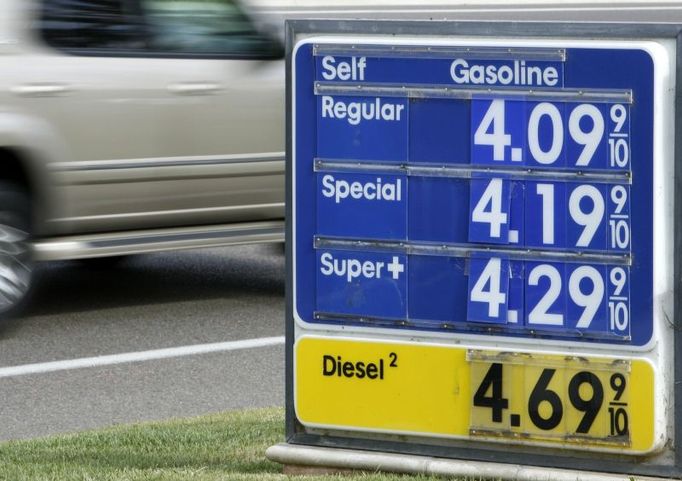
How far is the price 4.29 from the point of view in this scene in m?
4.42

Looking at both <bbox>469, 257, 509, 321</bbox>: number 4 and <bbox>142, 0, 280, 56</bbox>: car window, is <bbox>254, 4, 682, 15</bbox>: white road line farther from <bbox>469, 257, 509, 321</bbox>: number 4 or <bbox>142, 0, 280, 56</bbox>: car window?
<bbox>469, 257, 509, 321</bbox>: number 4

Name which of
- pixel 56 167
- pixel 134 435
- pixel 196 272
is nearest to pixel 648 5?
pixel 196 272

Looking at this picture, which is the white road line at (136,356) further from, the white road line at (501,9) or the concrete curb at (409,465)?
the white road line at (501,9)

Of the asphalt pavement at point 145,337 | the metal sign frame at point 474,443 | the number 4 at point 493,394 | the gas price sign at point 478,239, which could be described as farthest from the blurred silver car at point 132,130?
the number 4 at point 493,394

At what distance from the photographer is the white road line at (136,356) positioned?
7.84 meters

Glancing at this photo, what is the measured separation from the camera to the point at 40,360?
804 centimetres

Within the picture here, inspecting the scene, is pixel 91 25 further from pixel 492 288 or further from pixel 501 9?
pixel 501 9

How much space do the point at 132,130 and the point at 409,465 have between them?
4.63m

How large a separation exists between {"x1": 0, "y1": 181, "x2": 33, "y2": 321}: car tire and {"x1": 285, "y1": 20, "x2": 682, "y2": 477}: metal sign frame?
12.9ft

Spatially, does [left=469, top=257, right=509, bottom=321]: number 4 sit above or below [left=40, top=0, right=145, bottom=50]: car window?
below

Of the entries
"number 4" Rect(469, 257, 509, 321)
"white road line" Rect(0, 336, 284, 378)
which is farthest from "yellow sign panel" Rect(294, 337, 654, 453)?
"white road line" Rect(0, 336, 284, 378)

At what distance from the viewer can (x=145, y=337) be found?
8.65 m

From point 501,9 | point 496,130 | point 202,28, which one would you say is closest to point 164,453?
point 496,130

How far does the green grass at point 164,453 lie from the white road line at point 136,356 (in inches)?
56.7
